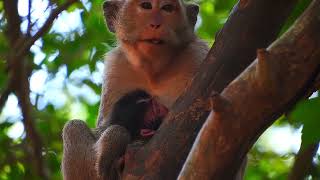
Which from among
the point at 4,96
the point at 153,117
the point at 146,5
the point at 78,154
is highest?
the point at 146,5

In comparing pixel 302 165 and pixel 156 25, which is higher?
pixel 156 25

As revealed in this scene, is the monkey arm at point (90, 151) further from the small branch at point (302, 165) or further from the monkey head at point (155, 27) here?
the small branch at point (302, 165)

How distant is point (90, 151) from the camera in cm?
789

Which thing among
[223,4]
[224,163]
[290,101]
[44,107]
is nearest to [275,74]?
[290,101]

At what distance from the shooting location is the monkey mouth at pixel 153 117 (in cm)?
751

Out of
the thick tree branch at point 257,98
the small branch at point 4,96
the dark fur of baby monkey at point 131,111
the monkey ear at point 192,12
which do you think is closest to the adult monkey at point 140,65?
the monkey ear at point 192,12

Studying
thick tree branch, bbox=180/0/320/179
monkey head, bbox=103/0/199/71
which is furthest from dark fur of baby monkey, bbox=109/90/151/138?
thick tree branch, bbox=180/0/320/179

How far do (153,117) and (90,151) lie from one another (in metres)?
0.79

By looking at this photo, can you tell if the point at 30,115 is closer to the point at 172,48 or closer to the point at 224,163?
the point at 172,48

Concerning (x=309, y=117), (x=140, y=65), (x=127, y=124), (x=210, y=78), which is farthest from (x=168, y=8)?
(x=309, y=117)

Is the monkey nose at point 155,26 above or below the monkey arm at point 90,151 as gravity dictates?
above

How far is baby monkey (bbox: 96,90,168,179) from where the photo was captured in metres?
7.30

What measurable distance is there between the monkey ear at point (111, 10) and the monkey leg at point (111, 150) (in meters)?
1.89

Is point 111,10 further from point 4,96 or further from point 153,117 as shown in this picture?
point 153,117
